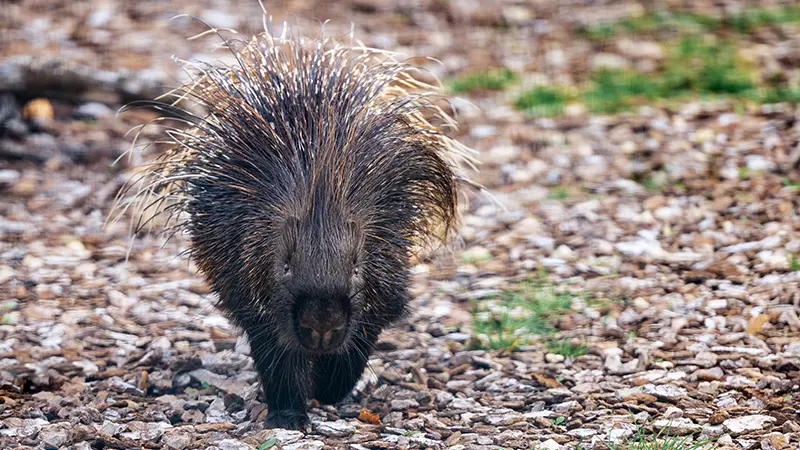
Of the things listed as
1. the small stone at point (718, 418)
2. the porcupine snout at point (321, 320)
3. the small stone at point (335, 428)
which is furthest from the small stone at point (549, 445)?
the porcupine snout at point (321, 320)

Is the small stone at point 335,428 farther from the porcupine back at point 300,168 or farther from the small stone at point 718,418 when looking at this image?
the small stone at point 718,418

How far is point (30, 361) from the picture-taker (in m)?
4.57

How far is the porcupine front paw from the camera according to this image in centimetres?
403

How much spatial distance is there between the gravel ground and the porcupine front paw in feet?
0.17

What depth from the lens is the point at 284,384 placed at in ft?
13.3

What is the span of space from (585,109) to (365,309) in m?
4.48

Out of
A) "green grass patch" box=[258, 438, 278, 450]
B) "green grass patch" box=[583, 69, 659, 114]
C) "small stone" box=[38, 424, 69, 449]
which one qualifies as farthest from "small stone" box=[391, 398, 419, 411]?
"green grass patch" box=[583, 69, 659, 114]

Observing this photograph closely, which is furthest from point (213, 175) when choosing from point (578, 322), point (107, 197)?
point (107, 197)

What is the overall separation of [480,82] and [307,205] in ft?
16.5

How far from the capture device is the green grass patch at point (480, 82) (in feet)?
27.7

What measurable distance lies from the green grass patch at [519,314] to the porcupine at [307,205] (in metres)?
0.74

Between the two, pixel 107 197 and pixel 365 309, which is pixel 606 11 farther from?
pixel 365 309

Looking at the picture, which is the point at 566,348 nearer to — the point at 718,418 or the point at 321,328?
the point at 718,418

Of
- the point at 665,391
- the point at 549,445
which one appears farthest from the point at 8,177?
the point at 665,391
